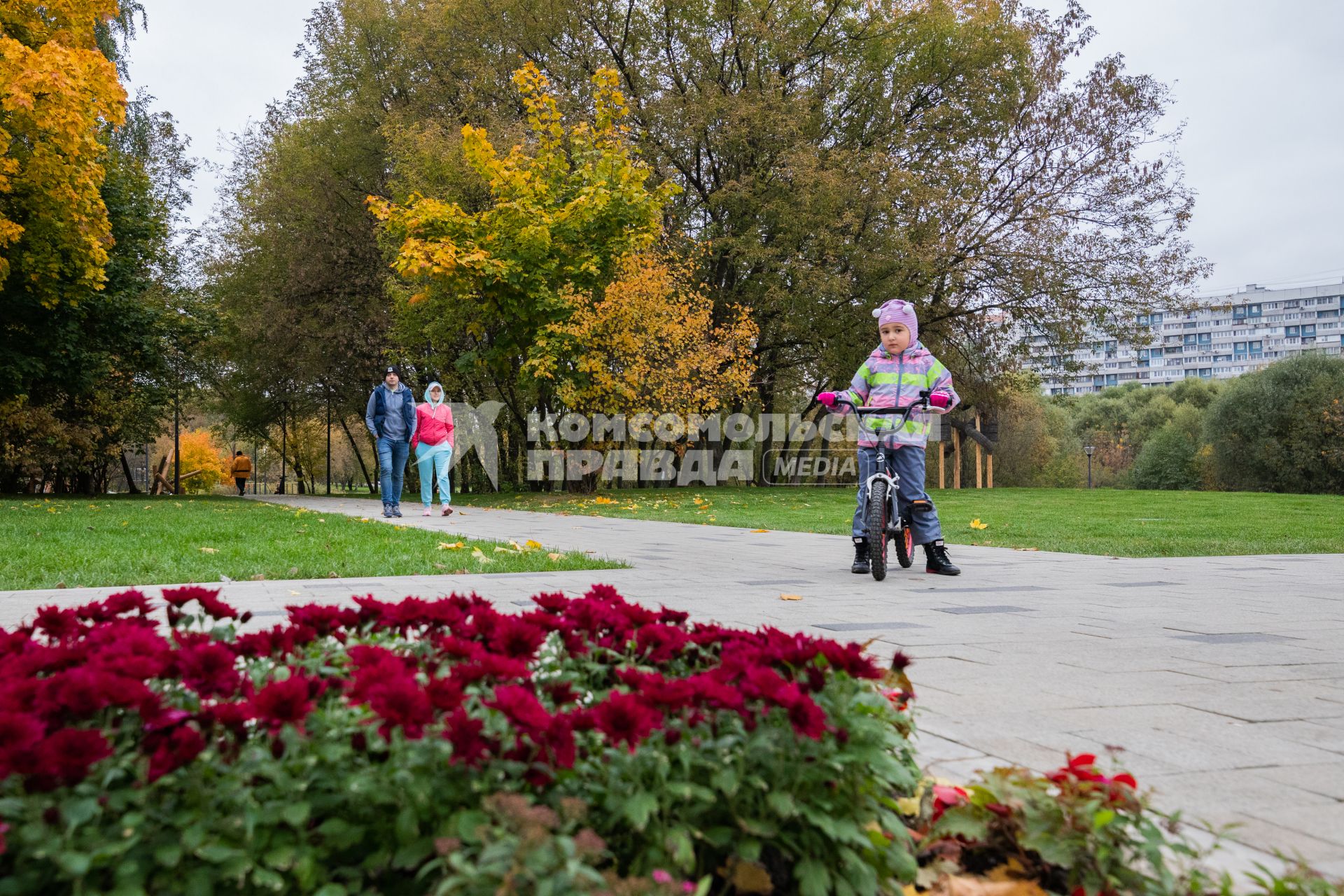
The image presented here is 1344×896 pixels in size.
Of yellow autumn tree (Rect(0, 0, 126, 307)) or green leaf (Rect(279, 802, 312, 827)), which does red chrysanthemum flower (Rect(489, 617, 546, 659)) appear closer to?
green leaf (Rect(279, 802, 312, 827))

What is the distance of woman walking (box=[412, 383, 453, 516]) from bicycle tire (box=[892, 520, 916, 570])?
8.39 m

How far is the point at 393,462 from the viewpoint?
49.0 feet

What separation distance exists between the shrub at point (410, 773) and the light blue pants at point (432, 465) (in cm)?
1273

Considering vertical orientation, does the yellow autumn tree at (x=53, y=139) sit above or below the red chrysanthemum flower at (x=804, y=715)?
above

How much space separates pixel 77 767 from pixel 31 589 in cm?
478

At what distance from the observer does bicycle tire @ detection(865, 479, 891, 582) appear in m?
6.63

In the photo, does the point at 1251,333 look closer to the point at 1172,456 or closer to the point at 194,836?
the point at 1172,456

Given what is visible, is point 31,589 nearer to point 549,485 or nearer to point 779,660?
point 779,660

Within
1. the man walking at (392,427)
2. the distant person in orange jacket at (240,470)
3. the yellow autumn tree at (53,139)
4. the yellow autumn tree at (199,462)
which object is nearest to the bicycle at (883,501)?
the man walking at (392,427)

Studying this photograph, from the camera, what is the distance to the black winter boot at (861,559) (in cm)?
706

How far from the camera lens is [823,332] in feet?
78.1

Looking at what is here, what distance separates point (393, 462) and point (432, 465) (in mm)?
612

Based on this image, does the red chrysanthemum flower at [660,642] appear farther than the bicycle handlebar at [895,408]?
No

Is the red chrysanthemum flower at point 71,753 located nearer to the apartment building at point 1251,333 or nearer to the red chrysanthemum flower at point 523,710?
the red chrysanthemum flower at point 523,710
